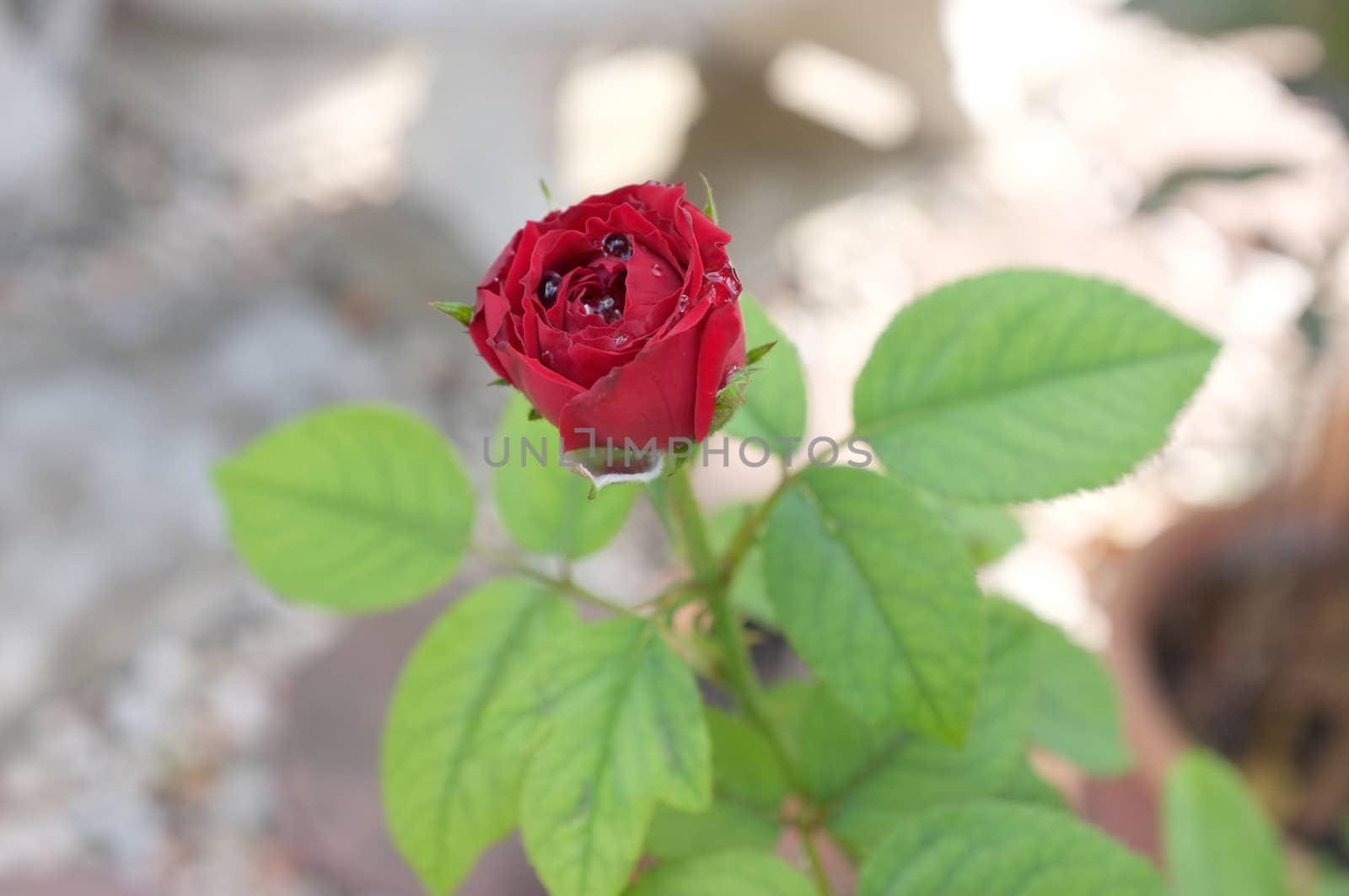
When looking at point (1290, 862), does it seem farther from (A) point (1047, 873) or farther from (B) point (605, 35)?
(B) point (605, 35)

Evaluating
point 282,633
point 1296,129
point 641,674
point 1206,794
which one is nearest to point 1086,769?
point 1206,794

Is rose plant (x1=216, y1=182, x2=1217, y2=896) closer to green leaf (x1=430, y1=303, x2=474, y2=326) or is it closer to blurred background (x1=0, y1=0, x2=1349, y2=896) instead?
green leaf (x1=430, y1=303, x2=474, y2=326)

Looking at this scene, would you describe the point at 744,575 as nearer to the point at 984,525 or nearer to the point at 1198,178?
the point at 984,525

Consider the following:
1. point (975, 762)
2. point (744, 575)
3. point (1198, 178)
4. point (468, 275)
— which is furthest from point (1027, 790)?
point (468, 275)

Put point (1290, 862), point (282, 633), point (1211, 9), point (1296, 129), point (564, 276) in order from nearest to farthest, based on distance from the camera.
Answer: point (564, 276)
point (1290, 862)
point (1211, 9)
point (282, 633)
point (1296, 129)

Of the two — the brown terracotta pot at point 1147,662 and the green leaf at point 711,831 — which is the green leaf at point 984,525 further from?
the brown terracotta pot at point 1147,662

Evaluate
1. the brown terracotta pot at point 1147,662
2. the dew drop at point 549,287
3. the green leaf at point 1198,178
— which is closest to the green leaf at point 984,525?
the dew drop at point 549,287
